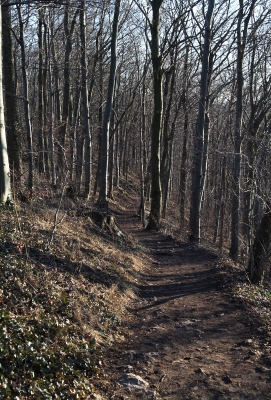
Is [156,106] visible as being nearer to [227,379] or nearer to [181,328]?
[181,328]

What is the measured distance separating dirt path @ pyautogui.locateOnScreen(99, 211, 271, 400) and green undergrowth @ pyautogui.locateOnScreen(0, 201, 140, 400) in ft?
1.31

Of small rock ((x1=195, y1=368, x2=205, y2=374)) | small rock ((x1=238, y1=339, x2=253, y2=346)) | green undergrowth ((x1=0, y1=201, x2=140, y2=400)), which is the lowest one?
small rock ((x1=238, y1=339, x2=253, y2=346))

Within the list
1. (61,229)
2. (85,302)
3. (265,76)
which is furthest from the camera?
(265,76)

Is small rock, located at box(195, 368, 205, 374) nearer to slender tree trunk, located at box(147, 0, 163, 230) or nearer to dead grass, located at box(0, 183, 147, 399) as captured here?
dead grass, located at box(0, 183, 147, 399)

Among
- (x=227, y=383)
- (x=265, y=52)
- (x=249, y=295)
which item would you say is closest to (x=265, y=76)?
(x=265, y=52)

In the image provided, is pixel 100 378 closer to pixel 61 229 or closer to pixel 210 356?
pixel 210 356

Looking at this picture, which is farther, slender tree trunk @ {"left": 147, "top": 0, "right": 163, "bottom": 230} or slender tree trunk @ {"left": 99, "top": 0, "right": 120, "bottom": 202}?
slender tree trunk @ {"left": 147, "top": 0, "right": 163, "bottom": 230}

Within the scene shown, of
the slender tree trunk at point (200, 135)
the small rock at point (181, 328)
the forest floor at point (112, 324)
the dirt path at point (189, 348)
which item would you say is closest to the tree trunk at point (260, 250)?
the forest floor at point (112, 324)

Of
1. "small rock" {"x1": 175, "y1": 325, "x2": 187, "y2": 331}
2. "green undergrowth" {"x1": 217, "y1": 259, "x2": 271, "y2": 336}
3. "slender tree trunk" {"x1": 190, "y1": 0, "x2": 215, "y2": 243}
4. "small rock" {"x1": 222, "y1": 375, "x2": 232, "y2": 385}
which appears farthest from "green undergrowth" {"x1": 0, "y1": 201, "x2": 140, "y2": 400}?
"slender tree trunk" {"x1": 190, "y1": 0, "x2": 215, "y2": 243}

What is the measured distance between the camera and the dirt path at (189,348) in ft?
15.5

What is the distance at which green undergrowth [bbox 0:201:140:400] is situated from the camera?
13.9ft

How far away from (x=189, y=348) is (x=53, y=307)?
222 centimetres

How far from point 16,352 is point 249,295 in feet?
18.8

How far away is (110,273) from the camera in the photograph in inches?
343
